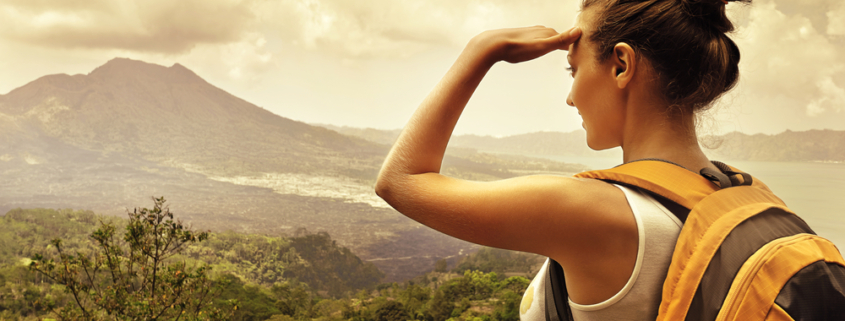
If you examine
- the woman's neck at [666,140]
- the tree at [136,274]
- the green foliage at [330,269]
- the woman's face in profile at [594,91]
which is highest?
the woman's face in profile at [594,91]

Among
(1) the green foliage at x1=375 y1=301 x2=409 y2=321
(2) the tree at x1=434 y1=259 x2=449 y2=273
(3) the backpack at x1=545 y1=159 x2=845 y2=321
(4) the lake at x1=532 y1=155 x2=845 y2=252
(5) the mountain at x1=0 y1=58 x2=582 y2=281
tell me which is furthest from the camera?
(5) the mountain at x1=0 y1=58 x2=582 y2=281

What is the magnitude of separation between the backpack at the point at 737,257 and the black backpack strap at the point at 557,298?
0.46ft

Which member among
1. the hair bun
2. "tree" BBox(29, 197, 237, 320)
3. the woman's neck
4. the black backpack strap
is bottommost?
"tree" BBox(29, 197, 237, 320)

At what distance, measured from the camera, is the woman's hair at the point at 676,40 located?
0.58 metres

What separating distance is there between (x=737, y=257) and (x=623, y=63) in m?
0.30

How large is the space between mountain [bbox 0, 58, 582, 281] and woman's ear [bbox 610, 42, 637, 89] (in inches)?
1202

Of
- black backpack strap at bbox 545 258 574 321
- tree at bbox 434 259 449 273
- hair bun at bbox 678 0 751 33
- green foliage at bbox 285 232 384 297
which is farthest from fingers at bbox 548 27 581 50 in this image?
green foliage at bbox 285 232 384 297

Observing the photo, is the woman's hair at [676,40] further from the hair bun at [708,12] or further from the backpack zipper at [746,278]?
the backpack zipper at [746,278]

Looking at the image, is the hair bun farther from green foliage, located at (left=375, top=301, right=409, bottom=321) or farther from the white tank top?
green foliage, located at (left=375, top=301, right=409, bottom=321)

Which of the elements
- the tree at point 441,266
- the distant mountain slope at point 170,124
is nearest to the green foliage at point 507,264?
the tree at point 441,266

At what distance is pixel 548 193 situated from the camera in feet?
1.56

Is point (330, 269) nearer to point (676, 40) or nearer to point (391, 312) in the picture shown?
point (391, 312)

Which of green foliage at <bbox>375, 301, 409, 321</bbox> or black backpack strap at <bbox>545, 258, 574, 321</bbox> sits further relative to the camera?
green foliage at <bbox>375, 301, 409, 321</bbox>

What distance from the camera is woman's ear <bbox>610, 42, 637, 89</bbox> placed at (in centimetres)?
57
